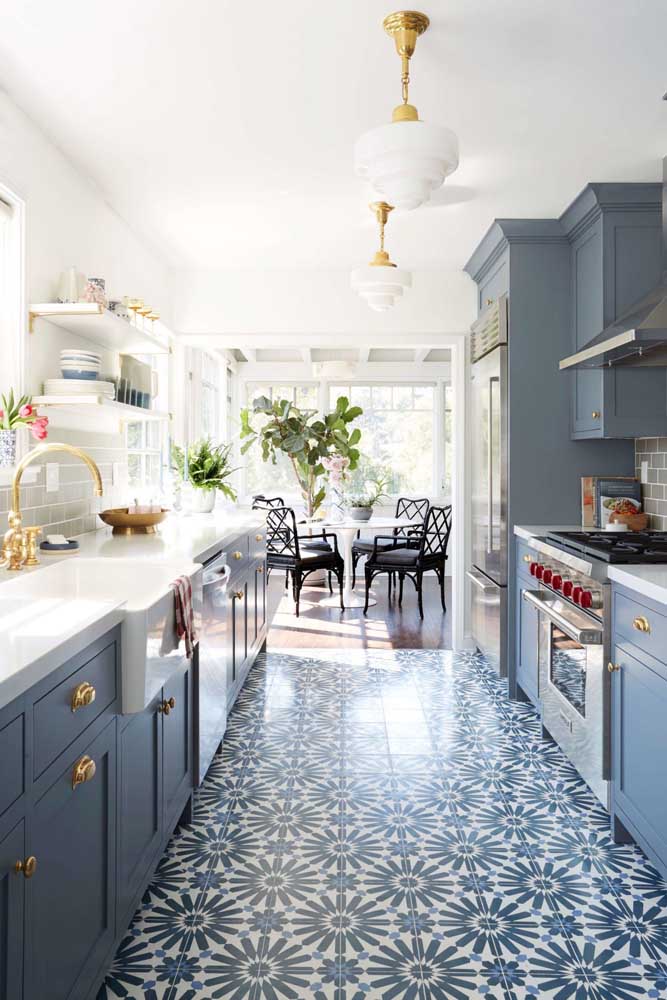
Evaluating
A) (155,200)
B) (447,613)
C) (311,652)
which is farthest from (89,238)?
(447,613)

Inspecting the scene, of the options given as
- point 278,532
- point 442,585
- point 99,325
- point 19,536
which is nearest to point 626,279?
point 99,325

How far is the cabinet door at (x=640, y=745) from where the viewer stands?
2.08 metres

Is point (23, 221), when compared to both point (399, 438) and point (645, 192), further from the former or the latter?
point (399, 438)

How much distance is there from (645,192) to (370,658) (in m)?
3.08

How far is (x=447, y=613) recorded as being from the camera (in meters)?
6.21

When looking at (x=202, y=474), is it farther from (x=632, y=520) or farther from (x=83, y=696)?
(x=83, y=696)

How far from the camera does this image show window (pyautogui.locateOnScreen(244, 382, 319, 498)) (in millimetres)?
8445

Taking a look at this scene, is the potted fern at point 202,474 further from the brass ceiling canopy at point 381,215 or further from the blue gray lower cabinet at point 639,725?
the blue gray lower cabinet at point 639,725

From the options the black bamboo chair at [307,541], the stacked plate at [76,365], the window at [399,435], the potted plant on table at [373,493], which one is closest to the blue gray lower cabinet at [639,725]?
the stacked plate at [76,365]

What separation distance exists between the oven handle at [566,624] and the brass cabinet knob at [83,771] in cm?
180

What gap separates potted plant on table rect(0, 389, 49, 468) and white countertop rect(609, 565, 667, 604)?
196 centimetres

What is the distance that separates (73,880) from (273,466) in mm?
7140

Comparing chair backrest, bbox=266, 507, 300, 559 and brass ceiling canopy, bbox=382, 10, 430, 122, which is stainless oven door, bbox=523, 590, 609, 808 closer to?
brass ceiling canopy, bbox=382, 10, 430, 122

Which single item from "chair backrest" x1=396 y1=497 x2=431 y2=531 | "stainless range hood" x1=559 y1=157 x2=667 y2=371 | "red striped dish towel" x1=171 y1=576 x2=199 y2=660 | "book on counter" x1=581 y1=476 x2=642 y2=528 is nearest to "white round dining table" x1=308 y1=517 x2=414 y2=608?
"chair backrest" x1=396 y1=497 x2=431 y2=531
